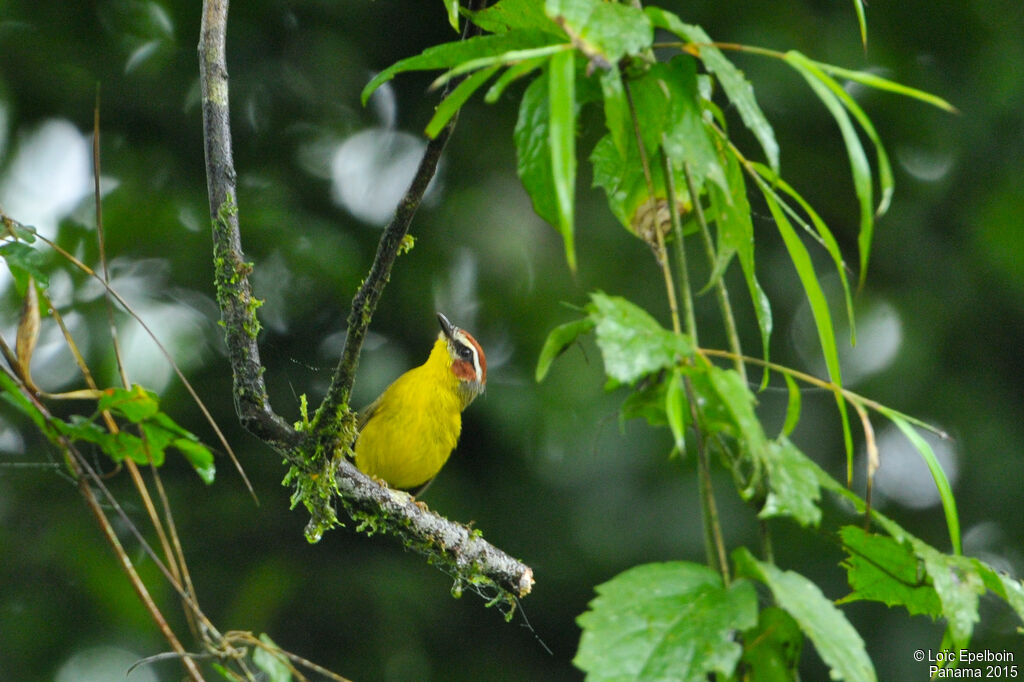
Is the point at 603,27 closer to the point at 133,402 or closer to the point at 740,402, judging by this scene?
the point at 740,402

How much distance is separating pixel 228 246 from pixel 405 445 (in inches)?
95.4

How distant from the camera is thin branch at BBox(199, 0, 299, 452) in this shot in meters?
2.00

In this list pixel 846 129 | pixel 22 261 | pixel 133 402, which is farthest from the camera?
pixel 22 261

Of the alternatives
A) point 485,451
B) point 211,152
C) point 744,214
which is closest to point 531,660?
point 485,451

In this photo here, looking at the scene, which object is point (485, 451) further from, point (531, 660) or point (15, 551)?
point (15, 551)

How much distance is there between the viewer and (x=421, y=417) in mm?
4504

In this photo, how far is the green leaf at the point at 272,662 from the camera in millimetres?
1515

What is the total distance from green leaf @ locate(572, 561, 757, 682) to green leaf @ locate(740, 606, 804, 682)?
41mm

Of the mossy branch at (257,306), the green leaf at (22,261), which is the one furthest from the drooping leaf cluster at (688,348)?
the green leaf at (22,261)

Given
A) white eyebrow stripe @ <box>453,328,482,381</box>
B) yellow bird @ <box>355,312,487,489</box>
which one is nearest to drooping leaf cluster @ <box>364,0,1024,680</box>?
yellow bird @ <box>355,312,487,489</box>

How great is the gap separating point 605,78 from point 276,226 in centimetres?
432

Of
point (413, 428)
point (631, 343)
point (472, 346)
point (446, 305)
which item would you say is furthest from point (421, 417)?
point (631, 343)

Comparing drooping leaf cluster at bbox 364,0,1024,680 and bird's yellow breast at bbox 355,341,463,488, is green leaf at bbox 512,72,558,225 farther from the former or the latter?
bird's yellow breast at bbox 355,341,463,488

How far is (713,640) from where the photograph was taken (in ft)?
3.39
